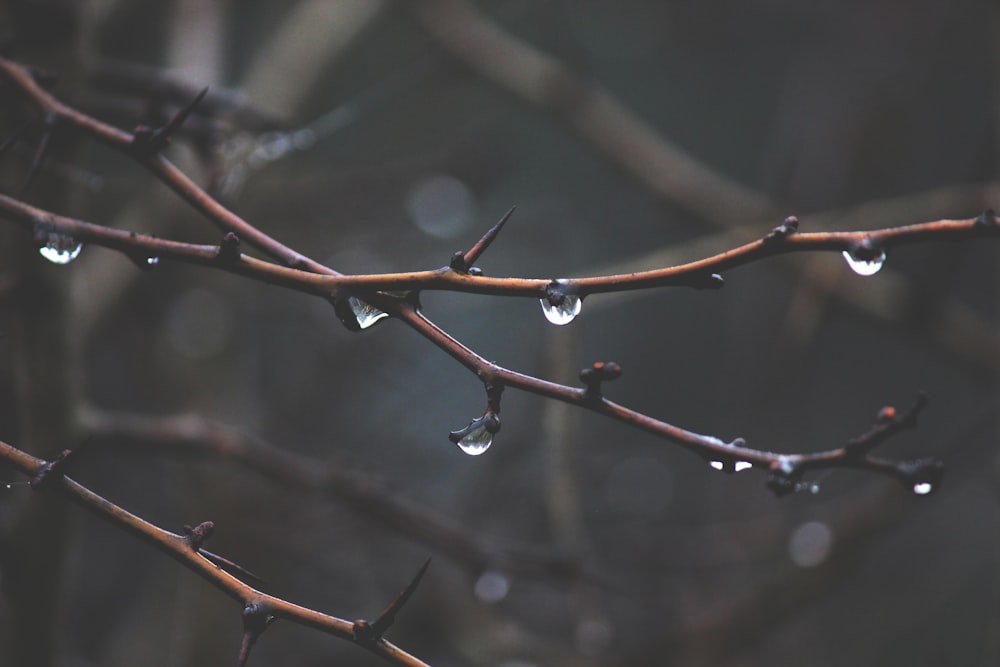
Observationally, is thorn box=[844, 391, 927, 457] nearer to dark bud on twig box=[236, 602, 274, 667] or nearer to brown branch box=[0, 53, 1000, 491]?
brown branch box=[0, 53, 1000, 491]

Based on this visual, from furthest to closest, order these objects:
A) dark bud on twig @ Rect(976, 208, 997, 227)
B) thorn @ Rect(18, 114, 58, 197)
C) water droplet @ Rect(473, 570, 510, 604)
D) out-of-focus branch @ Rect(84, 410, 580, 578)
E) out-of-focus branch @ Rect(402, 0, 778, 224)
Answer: out-of-focus branch @ Rect(402, 0, 778, 224)
water droplet @ Rect(473, 570, 510, 604)
out-of-focus branch @ Rect(84, 410, 580, 578)
thorn @ Rect(18, 114, 58, 197)
dark bud on twig @ Rect(976, 208, 997, 227)

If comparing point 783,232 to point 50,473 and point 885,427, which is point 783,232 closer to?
point 885,427

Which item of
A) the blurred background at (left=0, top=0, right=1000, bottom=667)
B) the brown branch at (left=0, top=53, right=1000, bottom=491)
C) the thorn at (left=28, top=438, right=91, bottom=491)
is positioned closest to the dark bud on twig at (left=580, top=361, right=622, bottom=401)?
the brown branch at (left=0, top=53, right=1000, bottom=491)

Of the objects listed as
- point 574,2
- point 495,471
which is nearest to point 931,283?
point 495,471

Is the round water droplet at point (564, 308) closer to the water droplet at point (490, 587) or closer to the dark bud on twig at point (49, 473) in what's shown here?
the dark bud on twig at point (49, 473)

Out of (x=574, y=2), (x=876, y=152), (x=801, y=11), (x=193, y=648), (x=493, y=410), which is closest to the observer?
(x=493, y=410)

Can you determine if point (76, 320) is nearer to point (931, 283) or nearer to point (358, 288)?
point (358, 288)
